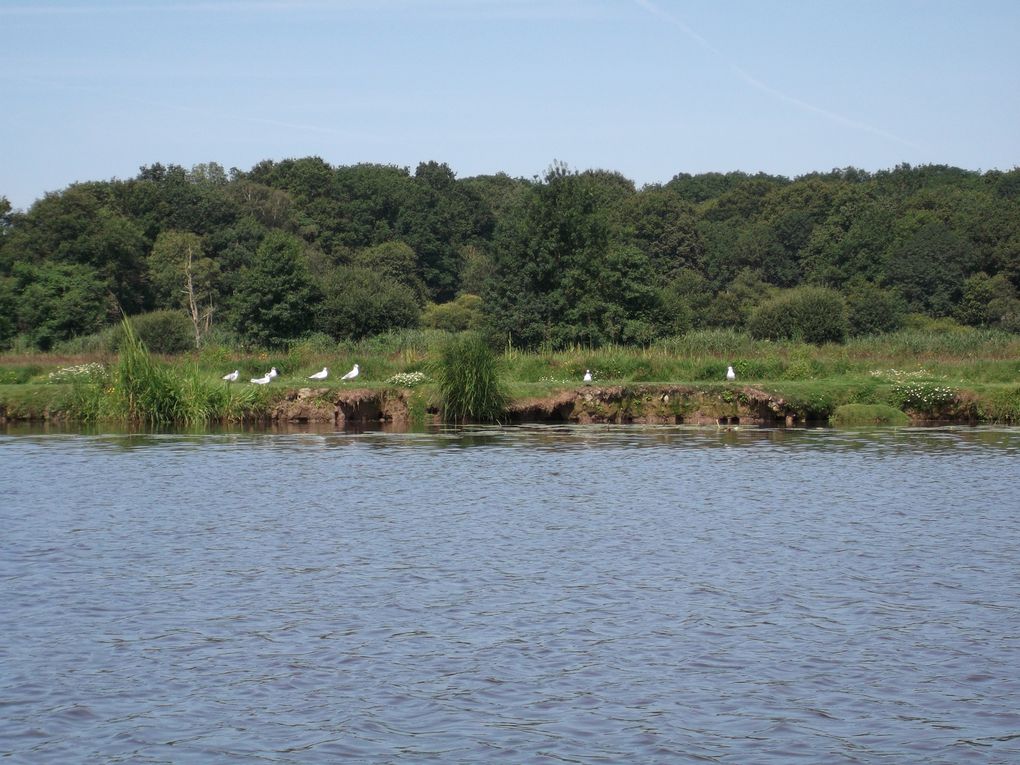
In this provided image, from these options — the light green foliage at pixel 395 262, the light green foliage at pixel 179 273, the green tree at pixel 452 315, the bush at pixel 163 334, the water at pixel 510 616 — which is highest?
the light green foliage at pixel 395 262

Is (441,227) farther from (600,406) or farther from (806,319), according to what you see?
(600,406)

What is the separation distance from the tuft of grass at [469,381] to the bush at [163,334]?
20400 mm

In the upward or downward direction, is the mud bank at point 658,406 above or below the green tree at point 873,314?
below

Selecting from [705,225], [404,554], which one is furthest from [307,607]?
[705,225]

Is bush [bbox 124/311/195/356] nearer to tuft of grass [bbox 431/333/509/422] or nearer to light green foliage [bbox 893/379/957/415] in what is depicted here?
tuft of grass [bbox 431/333/509/422]

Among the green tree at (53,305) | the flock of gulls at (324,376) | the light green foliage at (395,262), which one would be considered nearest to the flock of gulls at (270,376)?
the flock of gulls at (324,376)

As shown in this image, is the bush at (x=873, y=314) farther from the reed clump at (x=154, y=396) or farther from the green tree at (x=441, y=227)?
the reed clump at (x=154, y=396)

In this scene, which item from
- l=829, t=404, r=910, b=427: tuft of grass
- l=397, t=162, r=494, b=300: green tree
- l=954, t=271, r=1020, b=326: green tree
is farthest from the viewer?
l=397, t=162, r=494, b=300: green tree

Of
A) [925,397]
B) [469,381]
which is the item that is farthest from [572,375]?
[925,397]

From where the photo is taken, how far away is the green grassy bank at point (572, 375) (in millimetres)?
35125

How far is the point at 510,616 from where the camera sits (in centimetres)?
1295

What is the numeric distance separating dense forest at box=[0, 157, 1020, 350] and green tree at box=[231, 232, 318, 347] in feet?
0.35

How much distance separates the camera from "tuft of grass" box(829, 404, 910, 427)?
34.7m

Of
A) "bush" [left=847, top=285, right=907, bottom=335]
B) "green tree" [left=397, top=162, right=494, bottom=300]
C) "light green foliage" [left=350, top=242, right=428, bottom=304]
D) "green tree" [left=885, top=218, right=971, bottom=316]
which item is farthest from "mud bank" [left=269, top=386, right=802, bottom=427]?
"green tree" [left=397, top=162, right=494, bottom=300]
